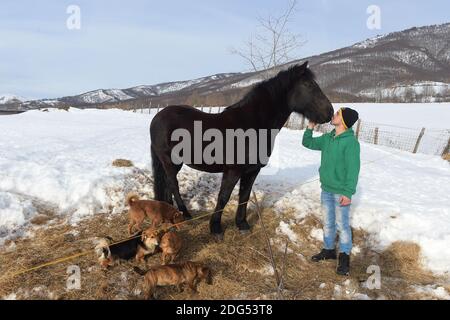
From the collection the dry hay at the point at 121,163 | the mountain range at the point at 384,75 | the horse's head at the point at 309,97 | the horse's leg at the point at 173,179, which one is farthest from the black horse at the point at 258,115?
the mountain range at the point at 384,75

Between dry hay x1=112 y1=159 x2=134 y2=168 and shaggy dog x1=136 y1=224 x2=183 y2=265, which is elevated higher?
dry hay x1=112 y1=159 x2=134 y2=168

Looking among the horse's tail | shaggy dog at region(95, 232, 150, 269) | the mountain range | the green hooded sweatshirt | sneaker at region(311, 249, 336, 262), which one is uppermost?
the mountain range

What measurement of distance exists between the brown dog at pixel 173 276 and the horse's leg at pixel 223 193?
120 centimetres

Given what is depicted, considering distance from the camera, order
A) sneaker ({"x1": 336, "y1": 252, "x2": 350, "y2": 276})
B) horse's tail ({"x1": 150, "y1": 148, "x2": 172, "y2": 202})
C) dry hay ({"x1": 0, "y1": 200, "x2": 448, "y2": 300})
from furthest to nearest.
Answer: horse's tail ({"x1": 150, "y1": 148, "x2": 172, "y2": 202}) → sneaker ({"x1": 336, "y1": 252, "x2": 350, "y2": 276}) → dry hay ({"x1": 0, "y1": 200, "x2": 448, "y2": 300})

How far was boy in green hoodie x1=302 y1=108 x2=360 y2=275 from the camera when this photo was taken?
169 inches

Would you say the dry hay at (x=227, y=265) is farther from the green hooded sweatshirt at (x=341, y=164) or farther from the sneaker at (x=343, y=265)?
the green hooded sweatshirt at (x=341, y=164)

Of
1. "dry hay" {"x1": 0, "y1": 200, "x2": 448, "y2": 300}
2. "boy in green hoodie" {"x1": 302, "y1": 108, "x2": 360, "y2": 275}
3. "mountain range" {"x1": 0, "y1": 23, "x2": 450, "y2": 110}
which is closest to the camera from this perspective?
"dry hay" {"x1": 0, "y1": 200, "x2": 448, "y2": 300}

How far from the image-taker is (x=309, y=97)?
5023 mm

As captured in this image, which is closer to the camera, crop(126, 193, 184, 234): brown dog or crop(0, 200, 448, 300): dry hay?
crop(0, 200, 448, 300): dry hay

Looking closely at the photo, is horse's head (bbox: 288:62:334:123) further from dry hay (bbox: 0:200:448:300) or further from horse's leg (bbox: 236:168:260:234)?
dry hay (bbox: 0:200:448:300)

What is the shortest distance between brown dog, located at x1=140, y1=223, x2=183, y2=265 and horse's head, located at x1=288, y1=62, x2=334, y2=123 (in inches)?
103

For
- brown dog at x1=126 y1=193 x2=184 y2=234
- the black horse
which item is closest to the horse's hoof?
the black horse
